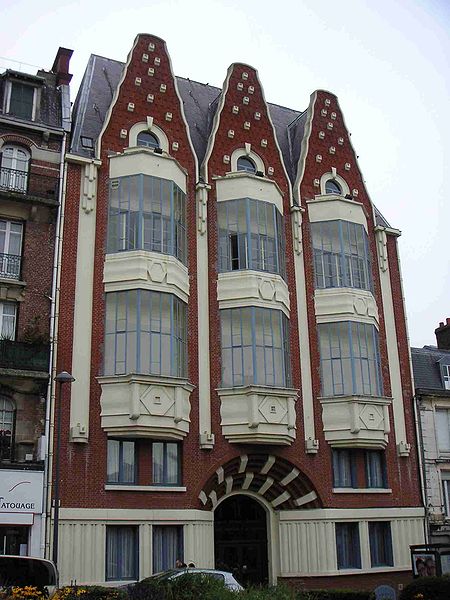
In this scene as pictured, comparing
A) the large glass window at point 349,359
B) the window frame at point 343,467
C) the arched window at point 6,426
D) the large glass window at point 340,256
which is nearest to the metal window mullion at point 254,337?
the large glass window at point 349,359

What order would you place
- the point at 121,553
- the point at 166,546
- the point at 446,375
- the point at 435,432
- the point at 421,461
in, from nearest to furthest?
the point at 121,553 < the point at 166,546 < the point at 421,461 < the point at 435,432 < the point at 446,375

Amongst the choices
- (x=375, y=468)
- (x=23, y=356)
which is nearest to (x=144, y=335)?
(x=23, y=356)

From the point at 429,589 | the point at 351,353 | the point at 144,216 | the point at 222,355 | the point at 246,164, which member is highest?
the point at 246,164

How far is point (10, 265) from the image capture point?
2573 cm

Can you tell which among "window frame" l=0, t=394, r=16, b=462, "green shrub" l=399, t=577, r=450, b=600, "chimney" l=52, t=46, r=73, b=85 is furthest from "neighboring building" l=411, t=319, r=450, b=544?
"chimney" l=52, t=46, r=73, b=85

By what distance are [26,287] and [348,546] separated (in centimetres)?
1498

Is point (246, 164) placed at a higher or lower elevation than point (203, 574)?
higher

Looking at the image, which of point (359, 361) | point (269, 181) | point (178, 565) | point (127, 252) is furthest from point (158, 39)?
point (178, 565)

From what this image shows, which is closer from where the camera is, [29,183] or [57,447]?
[57,447]

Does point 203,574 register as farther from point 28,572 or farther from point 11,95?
point 11,95

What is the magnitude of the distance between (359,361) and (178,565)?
35.0 ft

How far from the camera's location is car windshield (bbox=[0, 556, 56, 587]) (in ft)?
56.1

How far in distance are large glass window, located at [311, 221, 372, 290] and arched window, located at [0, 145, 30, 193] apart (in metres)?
11.7

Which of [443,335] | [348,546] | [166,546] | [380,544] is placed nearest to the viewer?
[166,546]
